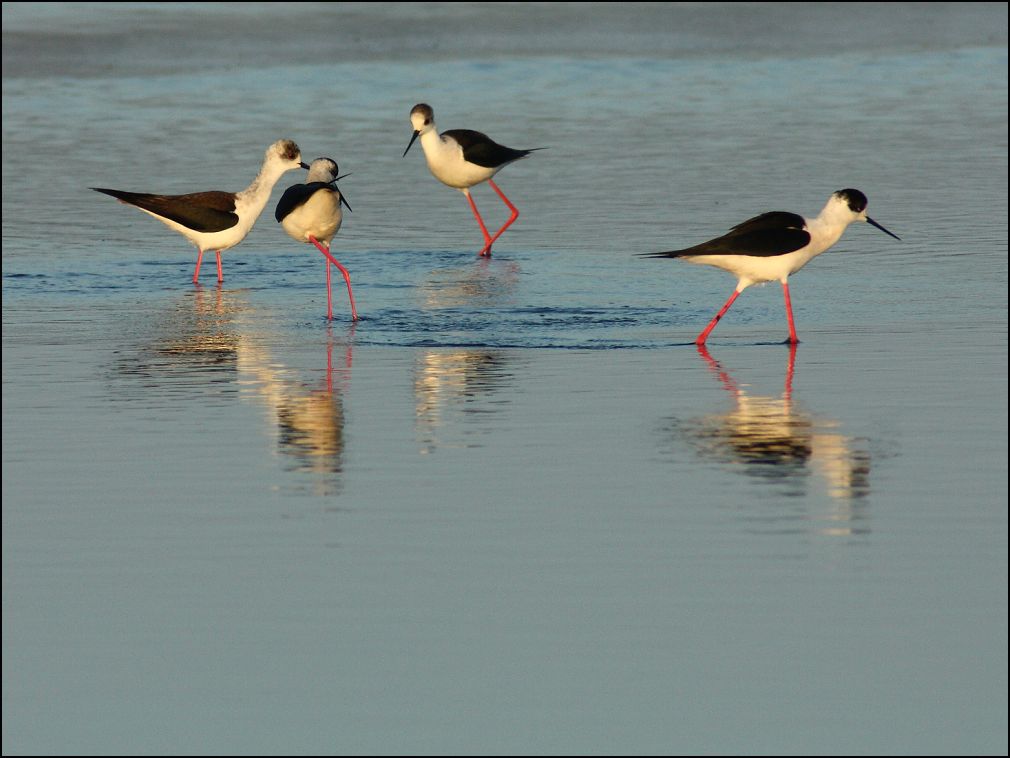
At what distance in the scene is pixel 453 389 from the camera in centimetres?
816

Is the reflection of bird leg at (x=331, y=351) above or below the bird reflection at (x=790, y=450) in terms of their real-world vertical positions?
above

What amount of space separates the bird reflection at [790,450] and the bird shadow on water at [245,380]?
4.58 ft

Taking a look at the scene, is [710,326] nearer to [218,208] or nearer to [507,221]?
[218,208]

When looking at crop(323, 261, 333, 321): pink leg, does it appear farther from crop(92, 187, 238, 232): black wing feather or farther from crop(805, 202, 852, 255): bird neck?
Result: crop(805, 202, 852, 255): bird neck

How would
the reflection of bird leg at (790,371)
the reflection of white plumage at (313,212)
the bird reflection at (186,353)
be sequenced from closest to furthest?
the reflection of bird leg at (790,371), the bird reflection at (186,353), the reflection of white plumage at (313,212)

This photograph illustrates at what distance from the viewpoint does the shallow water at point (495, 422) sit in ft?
16.1

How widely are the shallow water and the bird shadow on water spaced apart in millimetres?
36

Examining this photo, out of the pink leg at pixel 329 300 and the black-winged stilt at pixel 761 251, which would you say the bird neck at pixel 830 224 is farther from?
the pink leg at pixel 329 300

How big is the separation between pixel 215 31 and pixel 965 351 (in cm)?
1881

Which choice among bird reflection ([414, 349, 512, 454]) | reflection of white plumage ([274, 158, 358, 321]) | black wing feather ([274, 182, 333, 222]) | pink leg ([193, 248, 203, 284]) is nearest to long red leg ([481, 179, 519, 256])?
reflection of white plumage ([274, 158, 358, 321])

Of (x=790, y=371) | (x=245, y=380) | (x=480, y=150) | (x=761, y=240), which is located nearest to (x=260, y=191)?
(x=480, y=150)

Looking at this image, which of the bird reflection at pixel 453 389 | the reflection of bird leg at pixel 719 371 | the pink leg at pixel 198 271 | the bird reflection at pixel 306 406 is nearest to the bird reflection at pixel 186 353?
the bird reflection at pixel 306 406

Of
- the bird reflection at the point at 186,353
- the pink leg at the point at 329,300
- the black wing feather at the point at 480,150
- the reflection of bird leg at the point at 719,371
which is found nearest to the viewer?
the reflection of bird leg at the point at 719,371

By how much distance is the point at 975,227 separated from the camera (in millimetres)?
12938
